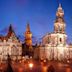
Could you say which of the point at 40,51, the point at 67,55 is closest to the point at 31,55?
the point at 40,51

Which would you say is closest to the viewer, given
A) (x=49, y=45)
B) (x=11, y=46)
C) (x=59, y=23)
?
(x=11, y=46)

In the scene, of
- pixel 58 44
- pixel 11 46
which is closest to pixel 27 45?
pixel 58 44

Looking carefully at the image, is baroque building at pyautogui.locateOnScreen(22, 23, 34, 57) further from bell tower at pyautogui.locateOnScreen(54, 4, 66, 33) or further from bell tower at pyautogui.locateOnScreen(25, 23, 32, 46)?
bell tower at pyautogui.locateOnScreen(54, 4, 66, 33)

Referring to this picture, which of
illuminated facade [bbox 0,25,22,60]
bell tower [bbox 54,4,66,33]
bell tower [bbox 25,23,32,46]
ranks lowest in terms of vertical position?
illuminated facade [bbox 0,25,22,60]

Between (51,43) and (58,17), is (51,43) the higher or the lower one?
the lower one

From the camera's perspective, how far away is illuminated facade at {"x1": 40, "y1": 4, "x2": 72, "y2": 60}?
11096cm

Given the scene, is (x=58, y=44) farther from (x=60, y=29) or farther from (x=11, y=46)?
(x=11, y=46)

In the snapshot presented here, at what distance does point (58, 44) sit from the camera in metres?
112

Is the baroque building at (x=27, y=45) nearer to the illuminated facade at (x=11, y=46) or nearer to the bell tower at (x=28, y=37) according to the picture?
the bell tower at (x=28, y=37)

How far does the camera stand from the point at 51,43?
112 m

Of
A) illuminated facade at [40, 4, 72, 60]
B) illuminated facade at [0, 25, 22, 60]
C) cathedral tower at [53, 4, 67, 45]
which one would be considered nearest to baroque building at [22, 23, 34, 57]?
illuminated facade at [40, 4, 72, 60]

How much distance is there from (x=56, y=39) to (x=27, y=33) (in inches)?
685

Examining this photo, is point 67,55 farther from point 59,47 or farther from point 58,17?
point 58,17

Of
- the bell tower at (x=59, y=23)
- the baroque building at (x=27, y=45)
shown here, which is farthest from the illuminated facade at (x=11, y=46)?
the bell tower at (x=59, y=23)
